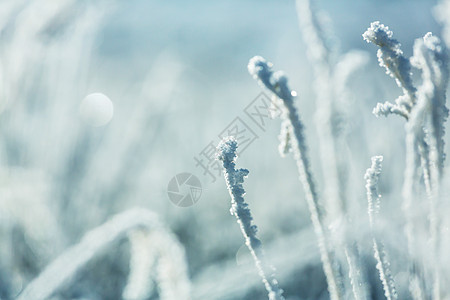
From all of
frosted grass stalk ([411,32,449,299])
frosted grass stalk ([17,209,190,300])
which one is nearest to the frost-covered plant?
frosted grass stalk ([411,32,449,299])

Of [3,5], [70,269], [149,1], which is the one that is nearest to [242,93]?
[149,1]

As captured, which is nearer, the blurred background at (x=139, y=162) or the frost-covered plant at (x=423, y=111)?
the frost-covered plant at (x=423, y=111)

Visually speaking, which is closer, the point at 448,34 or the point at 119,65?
the point at 448,34

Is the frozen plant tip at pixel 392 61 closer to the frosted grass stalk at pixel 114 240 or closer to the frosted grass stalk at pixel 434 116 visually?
the frosted grass stalk at pixel 434 116

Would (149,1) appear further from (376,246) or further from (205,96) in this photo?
(376,246)

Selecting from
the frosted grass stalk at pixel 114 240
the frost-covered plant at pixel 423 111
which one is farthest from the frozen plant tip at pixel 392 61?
the frosted grass stalk at pixel 114 240

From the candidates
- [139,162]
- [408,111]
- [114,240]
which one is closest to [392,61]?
[408,111]
